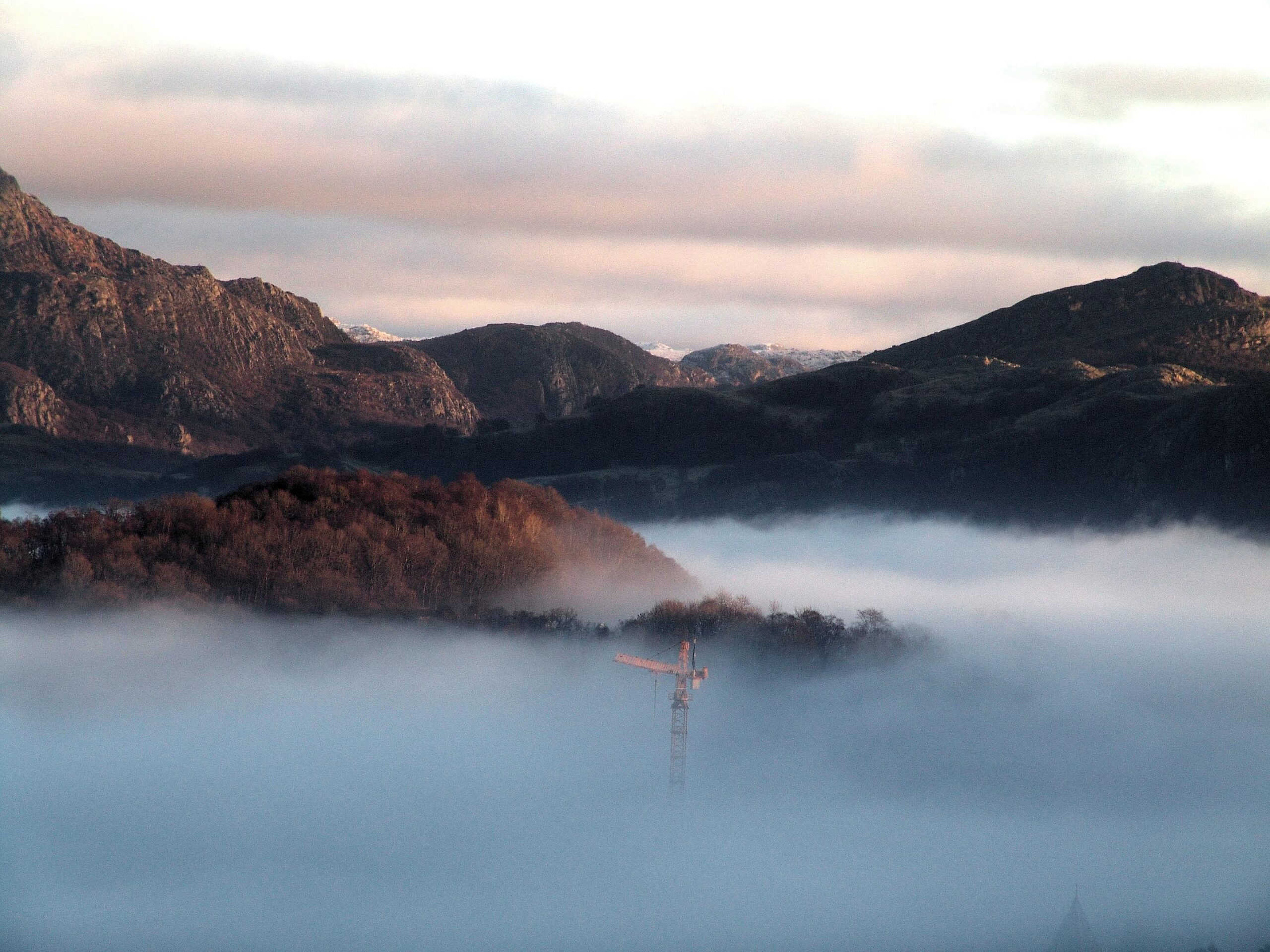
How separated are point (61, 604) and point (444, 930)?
47371 millimetres

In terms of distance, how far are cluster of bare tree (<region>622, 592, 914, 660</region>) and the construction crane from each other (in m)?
15.4

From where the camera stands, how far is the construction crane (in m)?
148

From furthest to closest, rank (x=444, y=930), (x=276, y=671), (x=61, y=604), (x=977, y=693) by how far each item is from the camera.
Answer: (x=977, y=693) < (x=276, y=671) < (x=61, y=604) < (x=444, y=930)

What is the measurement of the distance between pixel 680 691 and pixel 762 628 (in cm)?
3135

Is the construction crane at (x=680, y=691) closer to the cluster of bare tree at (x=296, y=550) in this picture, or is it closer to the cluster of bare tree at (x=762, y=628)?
the cluster of bare tree at (x=762, y=628)

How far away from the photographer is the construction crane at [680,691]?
14850 cm

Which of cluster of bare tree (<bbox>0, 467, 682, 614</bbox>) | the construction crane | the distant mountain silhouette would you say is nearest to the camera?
the construction crane

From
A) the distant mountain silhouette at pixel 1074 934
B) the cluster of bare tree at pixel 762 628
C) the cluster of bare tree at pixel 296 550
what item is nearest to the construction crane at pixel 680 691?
the cluster of bare tree at pixel 762 628

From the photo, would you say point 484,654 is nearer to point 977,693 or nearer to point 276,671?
point 276,671

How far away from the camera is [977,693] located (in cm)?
19675

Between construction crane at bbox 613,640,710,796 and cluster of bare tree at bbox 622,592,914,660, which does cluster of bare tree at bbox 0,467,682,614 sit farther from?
construction crane at bbox 613,640,710,796

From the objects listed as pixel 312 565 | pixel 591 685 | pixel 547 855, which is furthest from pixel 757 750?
pixel 312 565

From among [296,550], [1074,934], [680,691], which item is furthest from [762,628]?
[296,550]

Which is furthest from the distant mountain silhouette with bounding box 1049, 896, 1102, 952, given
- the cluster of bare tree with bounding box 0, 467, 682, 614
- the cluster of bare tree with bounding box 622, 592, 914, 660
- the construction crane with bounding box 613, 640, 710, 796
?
the cluster of bare tree with bounding box 0, 467, 682, 614
